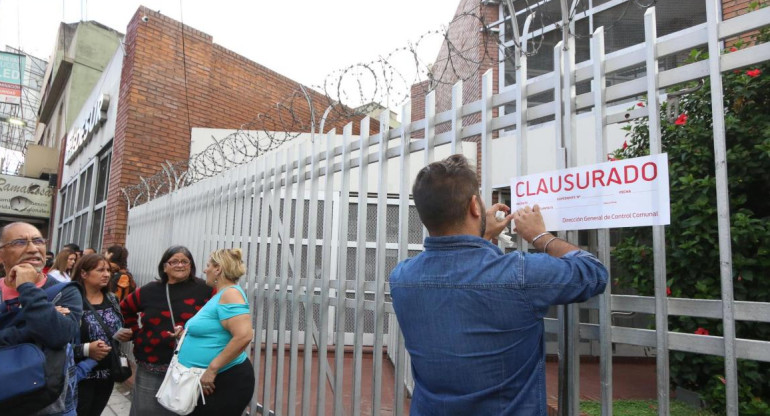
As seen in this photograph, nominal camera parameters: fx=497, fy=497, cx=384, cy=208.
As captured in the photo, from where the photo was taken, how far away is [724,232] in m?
1.58

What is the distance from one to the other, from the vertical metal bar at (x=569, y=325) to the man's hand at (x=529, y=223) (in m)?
0.21

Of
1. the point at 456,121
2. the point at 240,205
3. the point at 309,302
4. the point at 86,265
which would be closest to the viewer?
the point at 456,121

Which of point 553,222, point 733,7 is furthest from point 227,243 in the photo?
point 733,7

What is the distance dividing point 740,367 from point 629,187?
2.47m

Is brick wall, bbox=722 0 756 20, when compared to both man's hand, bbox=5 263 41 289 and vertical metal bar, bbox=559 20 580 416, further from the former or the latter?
man's hand, bbox=5 263 41 289

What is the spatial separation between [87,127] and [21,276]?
1136 centimetres

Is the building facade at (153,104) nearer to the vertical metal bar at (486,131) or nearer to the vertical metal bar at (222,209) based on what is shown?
the vertical metal bar at (222,209)

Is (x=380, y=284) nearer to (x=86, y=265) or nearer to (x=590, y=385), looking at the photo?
(x=86, y=265)

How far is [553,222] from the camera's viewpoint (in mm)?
1965

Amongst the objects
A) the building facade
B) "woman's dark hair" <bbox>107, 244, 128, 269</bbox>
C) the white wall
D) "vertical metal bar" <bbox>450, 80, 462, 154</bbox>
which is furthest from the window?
"vertical metal bar" <bbox>450, 80, 462, 154</bbox>

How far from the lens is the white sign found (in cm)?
169

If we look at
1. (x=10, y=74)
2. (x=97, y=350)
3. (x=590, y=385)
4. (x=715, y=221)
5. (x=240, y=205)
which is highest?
(x=10, y=74)

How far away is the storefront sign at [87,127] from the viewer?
414 inches

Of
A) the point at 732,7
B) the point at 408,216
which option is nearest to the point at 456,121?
the point at 408,216
